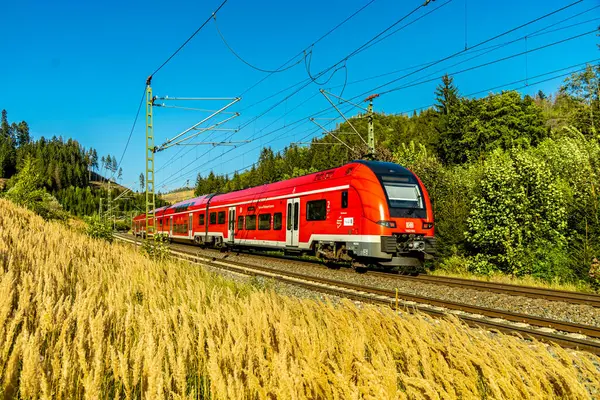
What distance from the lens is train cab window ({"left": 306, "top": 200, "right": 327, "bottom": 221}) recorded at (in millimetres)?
15522

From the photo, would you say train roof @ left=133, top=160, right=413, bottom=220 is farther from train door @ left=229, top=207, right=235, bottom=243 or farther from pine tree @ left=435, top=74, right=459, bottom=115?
pine tree @ left=435, top=74, right=459, bottom=115

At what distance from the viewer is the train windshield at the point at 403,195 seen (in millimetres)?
13539

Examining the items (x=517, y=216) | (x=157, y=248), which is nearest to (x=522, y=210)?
(x=517, y=216)

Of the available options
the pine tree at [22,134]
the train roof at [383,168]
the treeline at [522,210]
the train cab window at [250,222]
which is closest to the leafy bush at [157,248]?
the train roof at [383,168]

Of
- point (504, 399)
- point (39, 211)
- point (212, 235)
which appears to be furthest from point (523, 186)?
point (39, 211)

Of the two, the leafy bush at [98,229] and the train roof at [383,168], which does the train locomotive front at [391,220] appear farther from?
the leafy bush at [98,229]

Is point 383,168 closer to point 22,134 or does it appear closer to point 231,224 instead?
point 231,224

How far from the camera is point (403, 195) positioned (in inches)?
546

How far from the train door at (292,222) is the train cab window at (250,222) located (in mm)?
3513

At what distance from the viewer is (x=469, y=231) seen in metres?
16.2

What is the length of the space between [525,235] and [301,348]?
48.1ft

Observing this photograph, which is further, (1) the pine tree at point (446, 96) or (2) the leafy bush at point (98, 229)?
(1) the pine tree at point (446, 96)

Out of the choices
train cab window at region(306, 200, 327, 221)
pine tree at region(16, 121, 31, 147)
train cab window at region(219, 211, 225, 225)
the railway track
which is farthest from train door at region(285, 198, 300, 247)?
pine tree at region(16, 121, 31, 147)

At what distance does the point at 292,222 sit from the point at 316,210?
1867mm
